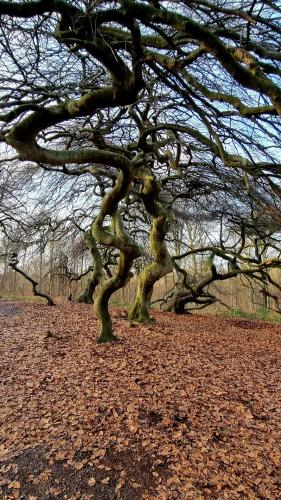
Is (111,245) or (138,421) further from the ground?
(111,245)

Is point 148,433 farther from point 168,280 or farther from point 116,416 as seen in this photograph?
point 168,280

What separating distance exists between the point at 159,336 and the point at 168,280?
39.4 feet

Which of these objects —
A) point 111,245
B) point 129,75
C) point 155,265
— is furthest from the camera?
point 155,265

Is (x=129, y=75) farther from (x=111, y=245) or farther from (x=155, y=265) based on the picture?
(x=155, y=265)

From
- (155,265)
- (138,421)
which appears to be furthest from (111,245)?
(138,421)

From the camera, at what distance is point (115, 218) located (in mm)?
5941

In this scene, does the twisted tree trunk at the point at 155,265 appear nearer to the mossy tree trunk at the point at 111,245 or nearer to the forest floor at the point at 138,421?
the mossy tree trunk at the point at 111,245

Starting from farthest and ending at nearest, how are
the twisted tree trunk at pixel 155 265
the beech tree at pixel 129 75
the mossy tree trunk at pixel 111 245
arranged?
1. the twisted tree trunk at pixel 155 265
2. the mossy tree trunk at pixel 111 245
3. the beech tree at pixel 129 75

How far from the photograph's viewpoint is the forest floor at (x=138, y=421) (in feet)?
7.77

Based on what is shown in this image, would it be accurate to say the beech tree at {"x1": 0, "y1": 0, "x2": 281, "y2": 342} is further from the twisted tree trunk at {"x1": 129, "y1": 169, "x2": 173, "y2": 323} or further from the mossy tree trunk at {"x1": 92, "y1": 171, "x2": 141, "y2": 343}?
the twisted tree trunk at {"x1": 129, "y1": 169, "x2": 173, "y2": 323}

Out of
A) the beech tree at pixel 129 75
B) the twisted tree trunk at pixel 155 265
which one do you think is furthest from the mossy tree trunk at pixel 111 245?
the twisted tree trunk at pixel 155 265

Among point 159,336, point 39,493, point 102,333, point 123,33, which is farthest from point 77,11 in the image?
point 159,336

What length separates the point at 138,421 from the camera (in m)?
3.06

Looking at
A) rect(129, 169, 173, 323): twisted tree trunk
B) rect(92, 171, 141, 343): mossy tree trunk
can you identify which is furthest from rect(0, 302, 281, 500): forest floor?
rect(129, 169, 173, 323): twisted tree trunk
